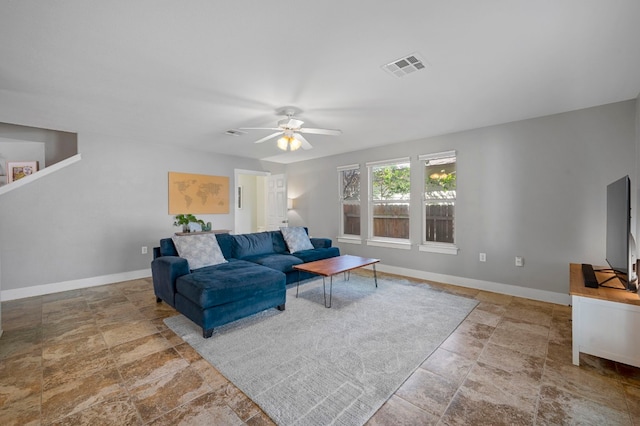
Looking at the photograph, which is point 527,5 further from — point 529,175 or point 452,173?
point 452,173

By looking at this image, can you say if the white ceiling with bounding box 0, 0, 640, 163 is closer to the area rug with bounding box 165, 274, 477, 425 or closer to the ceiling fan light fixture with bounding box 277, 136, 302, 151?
the ceiling fan light fixture with bounding box 277, 136, 302, 151

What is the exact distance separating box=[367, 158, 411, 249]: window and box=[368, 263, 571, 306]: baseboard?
0.49m

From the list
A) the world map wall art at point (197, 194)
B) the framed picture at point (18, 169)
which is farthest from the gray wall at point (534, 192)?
the framed picture at point (18, 169)

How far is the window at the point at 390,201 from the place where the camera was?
16.2 feet

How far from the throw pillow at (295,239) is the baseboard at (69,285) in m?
2.58

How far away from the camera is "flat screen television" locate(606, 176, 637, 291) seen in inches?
79.2

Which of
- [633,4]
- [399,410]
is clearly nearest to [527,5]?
[633,4]

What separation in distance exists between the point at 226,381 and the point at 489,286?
3.75m

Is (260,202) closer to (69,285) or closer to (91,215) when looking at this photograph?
(91,215)

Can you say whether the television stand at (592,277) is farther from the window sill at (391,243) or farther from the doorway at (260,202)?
the doorway at (260,202)

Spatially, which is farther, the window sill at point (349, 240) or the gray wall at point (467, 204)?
the window sill at point (349, 240)

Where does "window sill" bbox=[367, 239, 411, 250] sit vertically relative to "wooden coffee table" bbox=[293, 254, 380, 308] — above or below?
above

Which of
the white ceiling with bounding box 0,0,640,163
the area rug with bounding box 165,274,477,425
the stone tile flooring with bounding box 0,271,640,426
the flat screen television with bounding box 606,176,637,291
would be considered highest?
the white ceiling with bounding box 0,0,640,163

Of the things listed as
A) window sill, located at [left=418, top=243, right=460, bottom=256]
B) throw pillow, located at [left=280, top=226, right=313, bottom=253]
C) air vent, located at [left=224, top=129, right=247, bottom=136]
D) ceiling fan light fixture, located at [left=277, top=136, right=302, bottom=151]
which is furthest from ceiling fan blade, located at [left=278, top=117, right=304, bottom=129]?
window sill, located at [left=418, top=243, right=460, bottom=256]
